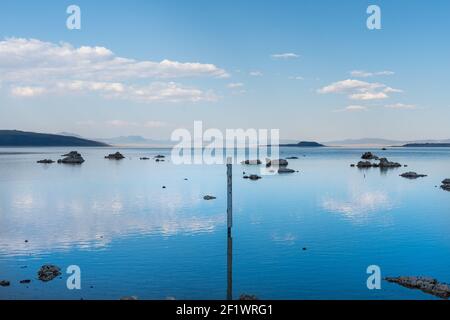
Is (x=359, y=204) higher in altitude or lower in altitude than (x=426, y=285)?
higher

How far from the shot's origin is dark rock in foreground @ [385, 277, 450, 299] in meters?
27.6

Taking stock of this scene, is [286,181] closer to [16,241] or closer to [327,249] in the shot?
[327,249]

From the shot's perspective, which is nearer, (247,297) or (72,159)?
(247,297)

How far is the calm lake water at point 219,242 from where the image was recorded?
96.5 feet

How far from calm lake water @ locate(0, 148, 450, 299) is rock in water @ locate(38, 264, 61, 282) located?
55cm

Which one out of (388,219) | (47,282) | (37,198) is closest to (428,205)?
(388,219)

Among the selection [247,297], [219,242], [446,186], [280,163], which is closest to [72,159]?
[280,163]

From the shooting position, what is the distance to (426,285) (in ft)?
94.1

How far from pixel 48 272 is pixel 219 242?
53.3ft

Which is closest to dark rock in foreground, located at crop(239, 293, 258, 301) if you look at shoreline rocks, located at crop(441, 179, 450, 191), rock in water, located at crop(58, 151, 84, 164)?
shoreline rocks, located at crop(441, 179, 450, 191)

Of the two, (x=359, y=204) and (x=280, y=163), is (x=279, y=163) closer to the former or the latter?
(x=280, y=163)

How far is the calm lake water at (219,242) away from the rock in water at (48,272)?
0.55m

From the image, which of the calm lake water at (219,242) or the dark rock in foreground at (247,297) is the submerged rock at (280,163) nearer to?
the calm lake water at (219,242)
